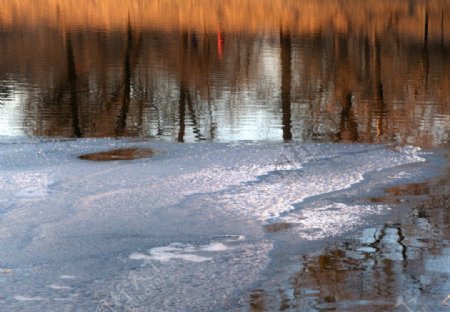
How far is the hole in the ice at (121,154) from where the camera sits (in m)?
12.6

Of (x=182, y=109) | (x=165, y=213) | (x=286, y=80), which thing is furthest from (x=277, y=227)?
(x=286, y=80)

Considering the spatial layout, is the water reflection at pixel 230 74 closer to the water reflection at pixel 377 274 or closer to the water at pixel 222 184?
the water at pixel 222 184

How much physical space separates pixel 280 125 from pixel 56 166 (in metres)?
5.06

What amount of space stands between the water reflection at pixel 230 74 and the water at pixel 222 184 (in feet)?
0.32

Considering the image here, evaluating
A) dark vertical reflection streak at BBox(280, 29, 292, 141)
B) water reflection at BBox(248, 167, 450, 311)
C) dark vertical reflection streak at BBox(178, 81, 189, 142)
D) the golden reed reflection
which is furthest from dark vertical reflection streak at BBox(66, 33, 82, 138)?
the golden reed reflection

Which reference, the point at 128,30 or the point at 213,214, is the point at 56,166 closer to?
the point at 213,214

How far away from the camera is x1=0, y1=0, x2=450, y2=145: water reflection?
15.9 metres

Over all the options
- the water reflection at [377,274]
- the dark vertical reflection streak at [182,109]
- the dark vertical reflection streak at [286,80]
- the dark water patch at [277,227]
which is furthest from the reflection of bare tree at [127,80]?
the water reflection at [377,274]

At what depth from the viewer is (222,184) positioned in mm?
11023

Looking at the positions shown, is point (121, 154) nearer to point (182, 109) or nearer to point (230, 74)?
point (182, 109)

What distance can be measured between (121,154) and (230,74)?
11.1 meters

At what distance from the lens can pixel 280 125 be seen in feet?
52.2

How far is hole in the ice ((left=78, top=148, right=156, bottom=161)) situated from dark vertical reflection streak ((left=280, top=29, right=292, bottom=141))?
2.40 m

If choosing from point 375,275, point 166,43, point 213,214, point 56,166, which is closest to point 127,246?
point 213,214
